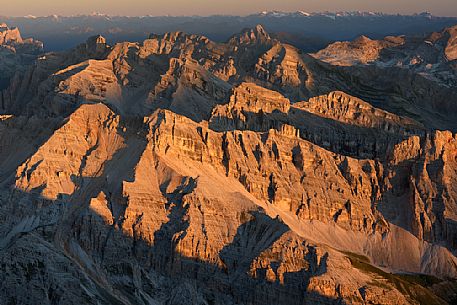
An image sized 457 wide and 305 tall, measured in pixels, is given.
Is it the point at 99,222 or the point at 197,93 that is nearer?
the point at 99,222

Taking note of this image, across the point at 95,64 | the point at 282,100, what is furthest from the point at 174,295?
the point at 95,64

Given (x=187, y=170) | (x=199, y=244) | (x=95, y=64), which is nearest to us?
(x=199, y=244)

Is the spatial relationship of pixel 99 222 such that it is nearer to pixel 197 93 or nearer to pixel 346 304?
pixel 346 304

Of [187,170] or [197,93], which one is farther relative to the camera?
[197,93]

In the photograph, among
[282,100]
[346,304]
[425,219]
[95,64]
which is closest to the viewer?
[346,304]

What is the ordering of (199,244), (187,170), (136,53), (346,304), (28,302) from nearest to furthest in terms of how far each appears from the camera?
(28,302) → (346,304) → (199,244) → (187,170) → (136,53)

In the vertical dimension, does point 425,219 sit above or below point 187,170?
below

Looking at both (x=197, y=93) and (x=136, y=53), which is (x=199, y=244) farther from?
(x=136, y=53)

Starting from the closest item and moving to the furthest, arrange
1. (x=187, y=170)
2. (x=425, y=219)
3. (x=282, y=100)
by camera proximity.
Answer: (x=187, y=170)
(x=425, y=219)
(x=282, y=100)

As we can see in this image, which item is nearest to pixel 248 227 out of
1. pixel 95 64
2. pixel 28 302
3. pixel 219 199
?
pixel 219 199
